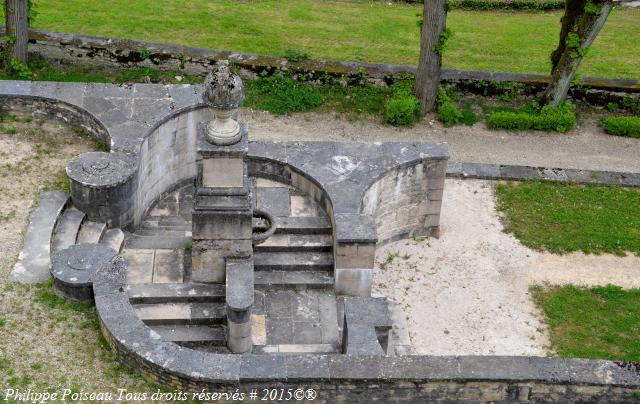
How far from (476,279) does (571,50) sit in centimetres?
765

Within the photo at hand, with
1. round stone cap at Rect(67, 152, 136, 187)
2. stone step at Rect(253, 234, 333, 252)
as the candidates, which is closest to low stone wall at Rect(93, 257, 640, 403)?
round stone cap at Rect(67, 152, 136, 187)

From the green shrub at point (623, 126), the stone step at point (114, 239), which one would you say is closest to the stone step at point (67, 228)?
the stone step at point (114, 239)

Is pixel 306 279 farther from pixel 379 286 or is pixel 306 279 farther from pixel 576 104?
pixel 576 104

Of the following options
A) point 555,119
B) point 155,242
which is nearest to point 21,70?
point 155,242

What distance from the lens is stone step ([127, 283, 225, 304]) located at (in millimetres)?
15078

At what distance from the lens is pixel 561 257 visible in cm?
1817

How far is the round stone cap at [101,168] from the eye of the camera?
15578 millimetres

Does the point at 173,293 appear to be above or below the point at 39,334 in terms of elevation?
above

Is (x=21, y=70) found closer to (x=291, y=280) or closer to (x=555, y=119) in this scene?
(x=291, y=280)

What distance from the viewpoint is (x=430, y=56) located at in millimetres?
22109

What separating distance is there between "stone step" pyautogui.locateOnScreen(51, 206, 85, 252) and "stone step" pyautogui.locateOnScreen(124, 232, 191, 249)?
3.28 ft

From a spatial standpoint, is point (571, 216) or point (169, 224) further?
point (571, 216)

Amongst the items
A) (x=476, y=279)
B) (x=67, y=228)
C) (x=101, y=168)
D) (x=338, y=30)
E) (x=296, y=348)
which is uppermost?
(x=338, y=30)

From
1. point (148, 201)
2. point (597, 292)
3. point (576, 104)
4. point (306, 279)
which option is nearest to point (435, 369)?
point (306, 279)
